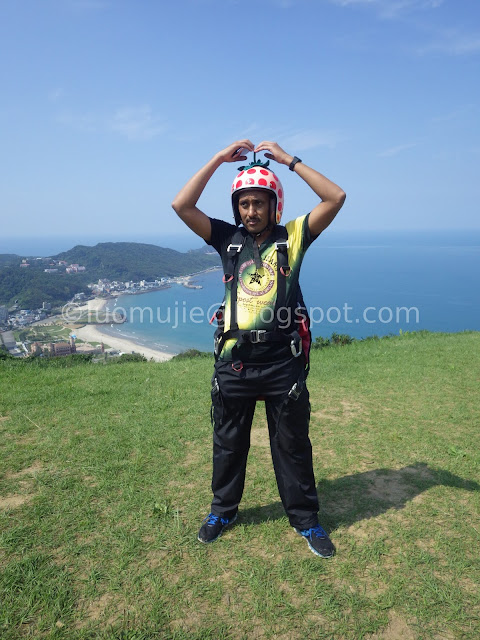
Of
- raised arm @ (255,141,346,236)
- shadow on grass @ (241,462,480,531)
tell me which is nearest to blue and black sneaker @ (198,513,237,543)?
shadow on grass @ (241,462,480,531)

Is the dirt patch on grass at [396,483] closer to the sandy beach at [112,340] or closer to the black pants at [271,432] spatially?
the black pants at [271,432]

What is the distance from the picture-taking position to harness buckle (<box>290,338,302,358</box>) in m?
3.14

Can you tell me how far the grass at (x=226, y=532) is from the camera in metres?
2.56

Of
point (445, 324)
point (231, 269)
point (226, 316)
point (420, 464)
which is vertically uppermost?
point (231, 269)

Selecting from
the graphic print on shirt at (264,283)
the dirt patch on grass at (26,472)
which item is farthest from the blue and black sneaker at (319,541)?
the dirt patch on grass at (26,472)

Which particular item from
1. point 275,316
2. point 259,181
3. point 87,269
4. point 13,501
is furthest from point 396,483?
point 87,269

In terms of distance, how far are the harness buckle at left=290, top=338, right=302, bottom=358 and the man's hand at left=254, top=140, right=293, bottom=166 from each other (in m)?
1.39

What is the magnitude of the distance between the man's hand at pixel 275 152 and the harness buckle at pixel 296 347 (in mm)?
1385

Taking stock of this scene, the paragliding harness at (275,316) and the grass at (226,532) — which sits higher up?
the paragliding harness at (275,316)

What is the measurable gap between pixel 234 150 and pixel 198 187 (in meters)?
0.42

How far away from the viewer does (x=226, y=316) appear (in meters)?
3.26

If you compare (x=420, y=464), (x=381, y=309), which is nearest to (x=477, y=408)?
(x=420, y=464)

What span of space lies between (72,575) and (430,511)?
10.1 feet

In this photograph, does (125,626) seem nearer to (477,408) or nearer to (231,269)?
(231,269)
